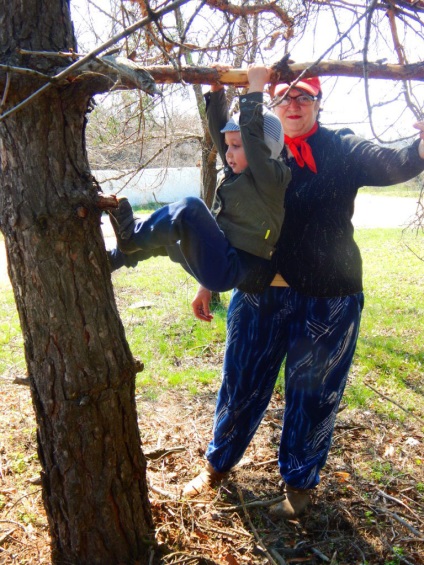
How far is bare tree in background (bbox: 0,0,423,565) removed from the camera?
1.91 m

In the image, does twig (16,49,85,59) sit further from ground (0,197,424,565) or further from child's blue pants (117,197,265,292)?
ground (0,197,424,565)

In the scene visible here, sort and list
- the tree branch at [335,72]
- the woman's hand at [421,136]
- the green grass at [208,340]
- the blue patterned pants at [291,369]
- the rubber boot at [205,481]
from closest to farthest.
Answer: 1. the woman's hand at [421,136]
2. the tree branch at [335,72]
3. the blue patterned pants at [291,369]
4. the rubber boot at [205,481]
5. the green grass at [208,340]

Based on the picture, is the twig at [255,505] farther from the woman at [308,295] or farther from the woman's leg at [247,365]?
the woman's leg at [247,365]

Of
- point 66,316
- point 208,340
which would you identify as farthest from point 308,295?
point 208,340

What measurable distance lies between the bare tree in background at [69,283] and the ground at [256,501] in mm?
317

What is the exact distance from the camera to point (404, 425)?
13.0 ft

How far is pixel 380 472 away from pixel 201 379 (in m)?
1.77

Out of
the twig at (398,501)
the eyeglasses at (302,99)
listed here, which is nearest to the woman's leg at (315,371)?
the twig at (398,501)

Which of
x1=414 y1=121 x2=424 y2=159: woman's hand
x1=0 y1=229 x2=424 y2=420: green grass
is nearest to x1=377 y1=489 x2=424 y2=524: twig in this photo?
x1=0 y1=229 x2=424 y2=420: green grass

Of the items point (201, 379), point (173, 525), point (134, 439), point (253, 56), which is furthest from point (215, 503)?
point (253, 56)

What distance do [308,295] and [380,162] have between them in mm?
689

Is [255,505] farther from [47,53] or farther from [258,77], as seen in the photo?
[47,53]

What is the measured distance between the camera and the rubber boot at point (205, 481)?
9.67 feet

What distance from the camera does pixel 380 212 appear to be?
19.1 metres
